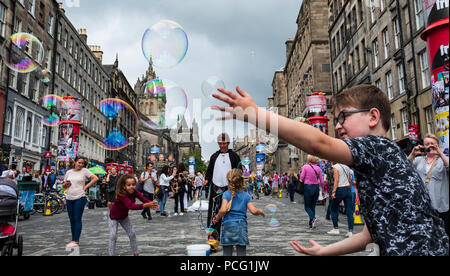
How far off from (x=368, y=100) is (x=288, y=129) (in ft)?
1.59

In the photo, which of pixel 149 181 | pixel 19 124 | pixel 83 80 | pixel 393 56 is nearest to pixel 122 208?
pixel 149 181

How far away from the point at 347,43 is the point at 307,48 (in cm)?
1009

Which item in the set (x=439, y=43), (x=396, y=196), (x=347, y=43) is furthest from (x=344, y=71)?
(x=396, y=196)

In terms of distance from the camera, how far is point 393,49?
883 inches

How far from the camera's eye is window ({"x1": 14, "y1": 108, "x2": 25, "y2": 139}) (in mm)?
24484

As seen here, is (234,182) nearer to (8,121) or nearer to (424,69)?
(424,69)

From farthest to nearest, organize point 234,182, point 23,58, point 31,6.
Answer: point 31,6
point 23,58
point 234,182

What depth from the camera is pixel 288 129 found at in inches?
57.7

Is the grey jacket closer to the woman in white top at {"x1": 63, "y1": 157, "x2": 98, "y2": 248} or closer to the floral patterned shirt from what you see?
the floral patterned shirt

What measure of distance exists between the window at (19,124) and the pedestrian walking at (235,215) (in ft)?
80.7

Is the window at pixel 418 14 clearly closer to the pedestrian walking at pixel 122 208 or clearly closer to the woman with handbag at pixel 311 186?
the woman with handbag at pixel 311 186

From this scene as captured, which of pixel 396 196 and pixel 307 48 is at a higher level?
pixel 307 48
